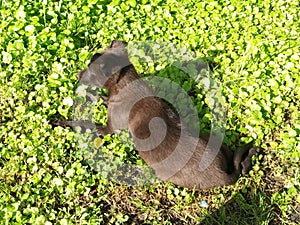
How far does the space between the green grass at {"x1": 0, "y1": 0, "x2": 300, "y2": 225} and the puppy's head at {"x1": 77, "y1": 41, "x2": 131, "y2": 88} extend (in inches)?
22.5

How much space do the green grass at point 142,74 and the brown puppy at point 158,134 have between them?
0.70ft

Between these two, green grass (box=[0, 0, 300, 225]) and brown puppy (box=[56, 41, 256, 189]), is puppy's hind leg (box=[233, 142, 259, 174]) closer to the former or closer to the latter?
brown puppy (box=[56, 41, 256, 189])

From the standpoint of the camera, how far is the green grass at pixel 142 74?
4.54 metres

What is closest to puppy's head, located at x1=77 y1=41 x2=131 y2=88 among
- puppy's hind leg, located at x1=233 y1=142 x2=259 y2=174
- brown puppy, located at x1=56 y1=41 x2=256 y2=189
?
brown puppy, located at x1=56 y1=41 x2=256 y2=189

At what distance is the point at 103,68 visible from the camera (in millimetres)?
4598

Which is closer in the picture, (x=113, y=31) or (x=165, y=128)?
(x=165, y=128)

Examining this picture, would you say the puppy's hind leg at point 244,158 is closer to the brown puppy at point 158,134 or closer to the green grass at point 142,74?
the brown puppy at point 158,134

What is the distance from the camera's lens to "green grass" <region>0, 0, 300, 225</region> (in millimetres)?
4535

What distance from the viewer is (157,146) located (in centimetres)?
438

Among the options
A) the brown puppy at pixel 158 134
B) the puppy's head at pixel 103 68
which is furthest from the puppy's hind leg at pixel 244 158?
Answer: the puppy's head at pixel 103 68

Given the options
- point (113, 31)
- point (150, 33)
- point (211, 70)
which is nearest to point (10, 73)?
point (113, 31)

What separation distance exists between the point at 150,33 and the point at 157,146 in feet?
6.39

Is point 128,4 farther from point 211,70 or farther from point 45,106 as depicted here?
point 45,106

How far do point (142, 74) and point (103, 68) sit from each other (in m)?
0.95
